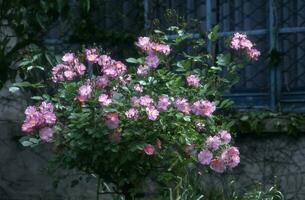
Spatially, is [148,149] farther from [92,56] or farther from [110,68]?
[92,56]

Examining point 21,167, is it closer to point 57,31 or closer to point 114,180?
point 57,31

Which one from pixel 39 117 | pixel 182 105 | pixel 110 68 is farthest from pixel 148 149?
pixel 39 117

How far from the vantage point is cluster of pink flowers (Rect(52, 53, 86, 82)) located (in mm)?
4980

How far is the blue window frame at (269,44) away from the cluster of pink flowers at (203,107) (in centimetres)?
187

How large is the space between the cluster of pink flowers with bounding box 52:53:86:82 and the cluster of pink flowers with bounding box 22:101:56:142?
0.81ft

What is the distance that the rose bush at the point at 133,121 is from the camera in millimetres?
4793

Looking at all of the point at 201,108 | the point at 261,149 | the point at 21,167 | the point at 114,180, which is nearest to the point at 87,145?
the point at 114,180

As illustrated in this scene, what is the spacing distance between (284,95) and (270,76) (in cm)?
19

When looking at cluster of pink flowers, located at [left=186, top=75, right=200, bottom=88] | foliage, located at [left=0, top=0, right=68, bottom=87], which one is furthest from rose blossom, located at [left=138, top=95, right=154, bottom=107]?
foliage, located at [left=0, top=0, right=68, bottom=87]

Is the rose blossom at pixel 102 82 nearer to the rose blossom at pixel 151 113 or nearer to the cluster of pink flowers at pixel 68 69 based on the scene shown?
the cluster of pink flowers at pixel 68 69

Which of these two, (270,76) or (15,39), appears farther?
(15,39)

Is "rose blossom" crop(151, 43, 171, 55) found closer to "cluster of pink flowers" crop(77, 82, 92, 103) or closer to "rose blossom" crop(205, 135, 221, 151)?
"cluster of pink flowers" crop(77, 82, 92, 103)

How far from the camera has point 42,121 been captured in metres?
4.78

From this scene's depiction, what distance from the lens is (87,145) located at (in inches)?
190
